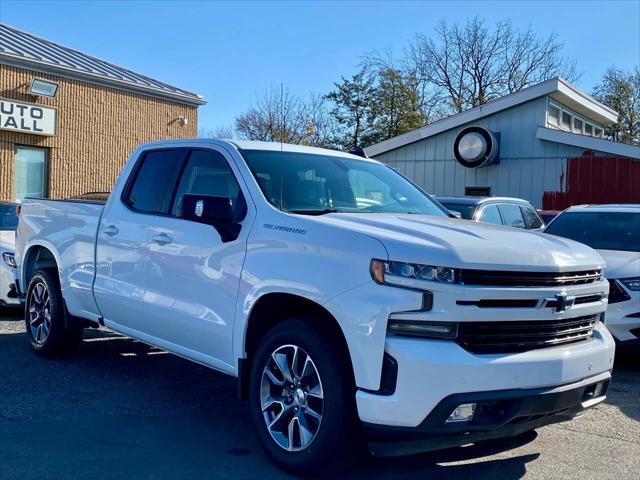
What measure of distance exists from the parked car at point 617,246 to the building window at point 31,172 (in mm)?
14125

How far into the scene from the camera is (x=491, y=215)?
33.9ft

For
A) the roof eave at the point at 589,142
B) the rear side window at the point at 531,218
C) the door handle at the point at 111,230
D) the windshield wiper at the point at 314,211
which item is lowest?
the door handle at the point at 111,230

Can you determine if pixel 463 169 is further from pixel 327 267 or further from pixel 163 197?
pixel 327 267

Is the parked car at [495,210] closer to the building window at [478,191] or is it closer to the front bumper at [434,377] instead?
the front bumper at [434,377]

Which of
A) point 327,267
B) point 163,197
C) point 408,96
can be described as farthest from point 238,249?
point 408,96

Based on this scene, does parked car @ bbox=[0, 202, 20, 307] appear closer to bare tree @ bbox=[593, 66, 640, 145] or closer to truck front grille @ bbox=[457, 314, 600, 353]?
truck front grille @ bbox=[457, 314, 600, 353]

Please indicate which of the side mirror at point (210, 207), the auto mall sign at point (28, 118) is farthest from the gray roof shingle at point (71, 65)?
the side mirror at point (210, 207)

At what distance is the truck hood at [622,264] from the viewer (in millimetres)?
6816

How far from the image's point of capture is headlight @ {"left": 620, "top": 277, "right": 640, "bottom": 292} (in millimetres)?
6734

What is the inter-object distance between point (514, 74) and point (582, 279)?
42.1 meters

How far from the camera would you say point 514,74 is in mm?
43406

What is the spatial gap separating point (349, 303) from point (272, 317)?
859 millimetres

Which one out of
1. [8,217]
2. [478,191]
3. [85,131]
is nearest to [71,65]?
[85,131]

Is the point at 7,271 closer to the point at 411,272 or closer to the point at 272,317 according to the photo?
the point at 272,317
